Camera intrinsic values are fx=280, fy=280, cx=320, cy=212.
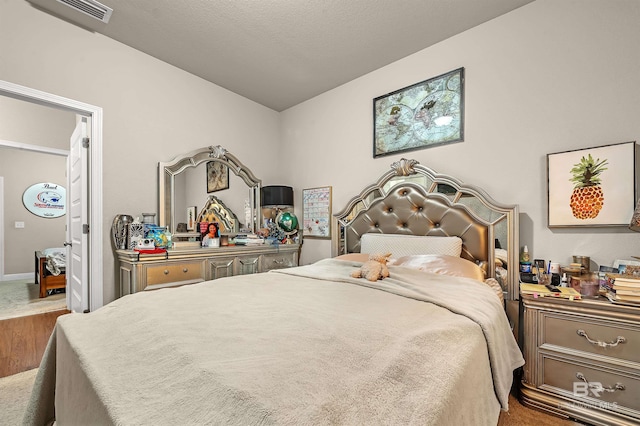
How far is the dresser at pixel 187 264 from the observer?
2.27 metres

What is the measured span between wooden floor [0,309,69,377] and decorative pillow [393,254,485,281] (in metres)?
3.05

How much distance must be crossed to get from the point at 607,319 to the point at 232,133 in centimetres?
362

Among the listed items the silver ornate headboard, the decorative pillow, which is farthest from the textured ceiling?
the decorative pillow

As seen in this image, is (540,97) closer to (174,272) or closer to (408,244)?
(408,244)

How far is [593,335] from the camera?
1.49m

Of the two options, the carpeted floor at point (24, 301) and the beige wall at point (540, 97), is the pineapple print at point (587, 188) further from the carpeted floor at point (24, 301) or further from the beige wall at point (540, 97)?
the carpeted floor at point (24, 301)

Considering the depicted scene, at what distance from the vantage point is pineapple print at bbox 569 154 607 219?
69.9 inches

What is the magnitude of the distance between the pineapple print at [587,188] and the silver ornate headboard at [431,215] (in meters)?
0.35

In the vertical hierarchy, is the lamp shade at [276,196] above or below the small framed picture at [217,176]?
below

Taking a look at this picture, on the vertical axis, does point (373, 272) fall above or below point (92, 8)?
below

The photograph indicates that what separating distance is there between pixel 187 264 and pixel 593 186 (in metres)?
3.13

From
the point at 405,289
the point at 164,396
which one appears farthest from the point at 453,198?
the point at 164,396

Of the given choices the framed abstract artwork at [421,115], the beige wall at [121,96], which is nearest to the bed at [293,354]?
the framed abstract artwork at [421,115]

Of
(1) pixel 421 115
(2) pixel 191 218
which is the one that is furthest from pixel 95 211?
(1) pixel 421 115
